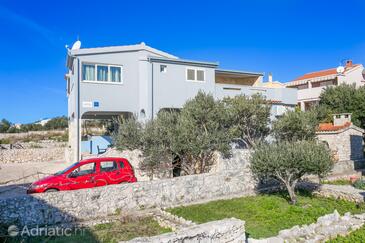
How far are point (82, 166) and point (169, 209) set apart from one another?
4635 mm

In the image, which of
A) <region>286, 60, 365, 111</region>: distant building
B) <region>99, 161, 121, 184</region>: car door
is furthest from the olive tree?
<region>286, 60, 365, 111</region>: distant building

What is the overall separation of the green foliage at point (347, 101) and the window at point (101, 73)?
24734 millimetres

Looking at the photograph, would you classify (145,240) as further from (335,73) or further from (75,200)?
(335,73)

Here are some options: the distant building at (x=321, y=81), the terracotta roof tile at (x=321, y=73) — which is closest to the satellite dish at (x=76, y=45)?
the distant building at (x=321, y=81)

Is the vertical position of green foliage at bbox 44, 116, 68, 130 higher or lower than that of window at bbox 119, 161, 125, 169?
higher

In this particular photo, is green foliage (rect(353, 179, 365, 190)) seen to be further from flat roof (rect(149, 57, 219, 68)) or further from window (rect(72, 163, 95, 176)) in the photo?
window (rect(72, 163, 95, 176))

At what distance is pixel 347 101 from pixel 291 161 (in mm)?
23112

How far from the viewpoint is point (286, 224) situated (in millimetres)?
11125

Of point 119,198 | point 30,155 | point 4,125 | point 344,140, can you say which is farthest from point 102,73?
point 4,125

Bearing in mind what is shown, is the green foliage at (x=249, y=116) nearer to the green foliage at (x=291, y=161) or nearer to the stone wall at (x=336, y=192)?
the stone wall at (x=336, y=192)

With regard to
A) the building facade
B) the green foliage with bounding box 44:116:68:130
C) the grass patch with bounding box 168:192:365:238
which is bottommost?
the grass patch with bounding box 168:192:365:238

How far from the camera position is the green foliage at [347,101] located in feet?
103

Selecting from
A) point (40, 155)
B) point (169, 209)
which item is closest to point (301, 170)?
point (169, 209)

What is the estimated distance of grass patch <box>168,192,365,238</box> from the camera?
36.5 feet
